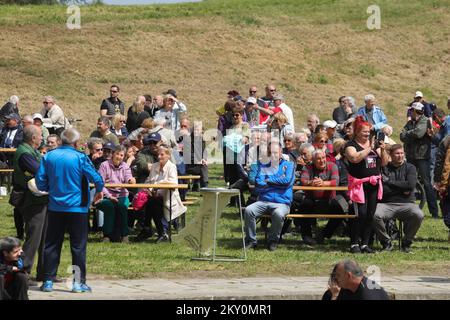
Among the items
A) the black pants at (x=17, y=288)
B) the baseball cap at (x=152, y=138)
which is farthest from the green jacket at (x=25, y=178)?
the baseball cap at (x=152, y=138)

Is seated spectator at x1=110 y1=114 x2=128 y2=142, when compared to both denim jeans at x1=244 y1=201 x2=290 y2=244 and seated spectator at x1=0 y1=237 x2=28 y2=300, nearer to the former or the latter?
denim jeans at x1=244 y1=201 x2=290 y2=244

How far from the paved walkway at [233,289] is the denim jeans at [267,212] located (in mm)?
2137

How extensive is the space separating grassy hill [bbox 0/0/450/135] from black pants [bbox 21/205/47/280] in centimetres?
1873

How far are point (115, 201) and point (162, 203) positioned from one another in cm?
73

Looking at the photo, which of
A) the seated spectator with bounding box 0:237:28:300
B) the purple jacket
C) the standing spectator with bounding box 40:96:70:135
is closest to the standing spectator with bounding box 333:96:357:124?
the standing spectator with bounding box 40:96:70:135

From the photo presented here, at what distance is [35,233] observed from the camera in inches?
552

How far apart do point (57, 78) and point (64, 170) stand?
79.2 ft

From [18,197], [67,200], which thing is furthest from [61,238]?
[18,197]

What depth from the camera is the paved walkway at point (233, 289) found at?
13.2 meters

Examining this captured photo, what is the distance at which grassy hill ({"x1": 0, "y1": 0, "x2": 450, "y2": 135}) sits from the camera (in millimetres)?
37438

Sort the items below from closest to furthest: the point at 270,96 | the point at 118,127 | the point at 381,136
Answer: the point at 381,136 → the point at 118,127 → the point at 270,96

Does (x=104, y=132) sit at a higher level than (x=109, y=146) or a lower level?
higher

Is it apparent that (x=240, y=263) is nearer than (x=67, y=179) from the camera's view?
No

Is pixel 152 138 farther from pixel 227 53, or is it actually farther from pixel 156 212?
pixel 227 53
